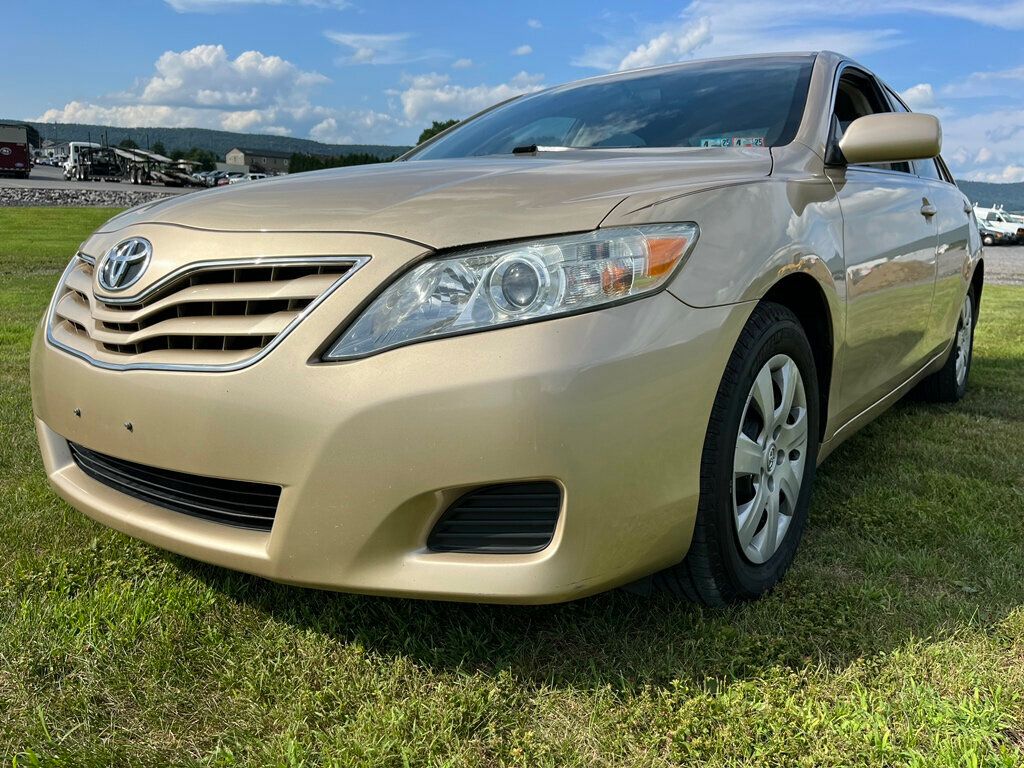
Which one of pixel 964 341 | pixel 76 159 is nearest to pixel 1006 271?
pixel 964 341

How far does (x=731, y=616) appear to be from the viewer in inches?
78.9

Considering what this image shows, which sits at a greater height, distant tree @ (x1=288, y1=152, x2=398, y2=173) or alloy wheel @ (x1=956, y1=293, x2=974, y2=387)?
distant tree @ (x1=288, y1=152, x2=398, y2=173)

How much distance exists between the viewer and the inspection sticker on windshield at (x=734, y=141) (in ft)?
8.30

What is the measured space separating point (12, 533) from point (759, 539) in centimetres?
209

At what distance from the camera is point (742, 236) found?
1.87 metres

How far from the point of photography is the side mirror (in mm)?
2443

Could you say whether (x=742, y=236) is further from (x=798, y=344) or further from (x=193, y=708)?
(x=193, y=708)

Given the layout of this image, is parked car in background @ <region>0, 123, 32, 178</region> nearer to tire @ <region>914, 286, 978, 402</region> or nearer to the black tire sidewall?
tire @ <region>914, 286, 978, 402</region>

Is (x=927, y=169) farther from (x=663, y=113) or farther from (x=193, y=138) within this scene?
(x=193, y=138)

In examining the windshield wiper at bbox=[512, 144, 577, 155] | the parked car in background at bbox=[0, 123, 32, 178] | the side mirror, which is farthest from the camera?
the parked car in background at bbox=[0, 123, 32, 178]

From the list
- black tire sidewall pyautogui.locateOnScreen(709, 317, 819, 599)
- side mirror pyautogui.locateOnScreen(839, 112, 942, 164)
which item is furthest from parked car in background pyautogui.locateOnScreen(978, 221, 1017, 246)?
black tire sidewall pyautogui.locateOnScreen(709, 317, 819, 599)

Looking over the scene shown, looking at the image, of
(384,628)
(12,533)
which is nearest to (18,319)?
(12,533)

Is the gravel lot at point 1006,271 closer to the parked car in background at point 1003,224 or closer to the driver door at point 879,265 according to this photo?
the parked car in background at point 1003,224

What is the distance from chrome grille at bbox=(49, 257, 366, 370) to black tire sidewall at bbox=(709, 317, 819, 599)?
2.80ft
